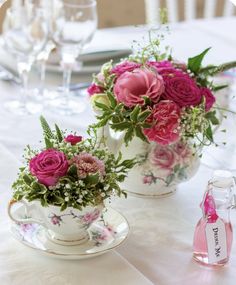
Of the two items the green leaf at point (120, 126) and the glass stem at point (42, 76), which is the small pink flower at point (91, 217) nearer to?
the green leaf at point (120, 126)

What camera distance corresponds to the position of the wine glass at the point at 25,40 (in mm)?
1500

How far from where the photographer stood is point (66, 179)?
88 cm

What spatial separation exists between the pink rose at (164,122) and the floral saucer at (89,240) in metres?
0.14

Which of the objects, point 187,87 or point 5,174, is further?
point 5,174

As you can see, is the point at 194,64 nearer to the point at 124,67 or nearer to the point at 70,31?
the point at 124,67

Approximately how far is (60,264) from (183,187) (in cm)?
36

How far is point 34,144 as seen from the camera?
4.42ft

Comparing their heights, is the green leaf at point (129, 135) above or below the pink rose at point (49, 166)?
below

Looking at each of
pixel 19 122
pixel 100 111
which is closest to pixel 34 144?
pixel 19 122

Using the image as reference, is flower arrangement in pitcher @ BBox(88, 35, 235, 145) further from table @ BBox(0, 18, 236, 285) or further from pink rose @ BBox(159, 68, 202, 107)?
table @ BBox(0, 18, 236, 285)

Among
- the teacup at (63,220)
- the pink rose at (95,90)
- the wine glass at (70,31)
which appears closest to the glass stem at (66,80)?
the wine glass at (70,31)

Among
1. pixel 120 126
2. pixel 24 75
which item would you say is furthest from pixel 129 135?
pixel 24 75

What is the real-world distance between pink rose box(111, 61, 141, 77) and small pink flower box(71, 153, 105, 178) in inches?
9.2

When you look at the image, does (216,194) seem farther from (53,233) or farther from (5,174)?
(5,174)
